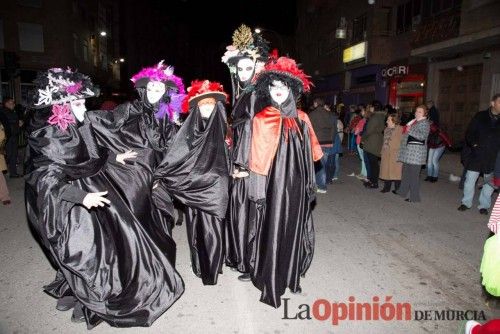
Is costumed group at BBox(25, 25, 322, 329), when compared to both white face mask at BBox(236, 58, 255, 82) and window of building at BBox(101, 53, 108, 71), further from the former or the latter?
window of building at BBox(101, 53, 108, 71)

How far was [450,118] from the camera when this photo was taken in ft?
53.8

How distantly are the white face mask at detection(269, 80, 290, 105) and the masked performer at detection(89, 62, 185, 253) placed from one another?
1235mm

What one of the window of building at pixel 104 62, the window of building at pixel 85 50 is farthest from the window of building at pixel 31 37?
the window of building at pixel 104 62

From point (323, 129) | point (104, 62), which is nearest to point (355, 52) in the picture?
point (323, 129)

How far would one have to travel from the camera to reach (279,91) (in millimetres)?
3570

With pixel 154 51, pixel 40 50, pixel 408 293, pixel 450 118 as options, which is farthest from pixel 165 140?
pixel 154 51

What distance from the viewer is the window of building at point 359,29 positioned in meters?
23.2

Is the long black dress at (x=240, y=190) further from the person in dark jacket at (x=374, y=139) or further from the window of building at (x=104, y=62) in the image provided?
the window of building at (x=104, y=62)

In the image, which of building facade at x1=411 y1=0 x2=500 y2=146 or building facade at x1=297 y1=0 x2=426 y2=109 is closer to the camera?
building facade at x1=411 y1=0 x2=500 y2=146

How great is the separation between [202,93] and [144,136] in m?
0.76

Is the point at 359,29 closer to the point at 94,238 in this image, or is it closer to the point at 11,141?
the point at 11,141

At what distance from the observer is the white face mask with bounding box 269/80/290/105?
3564mm

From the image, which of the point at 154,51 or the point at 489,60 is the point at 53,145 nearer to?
the point at 489,60

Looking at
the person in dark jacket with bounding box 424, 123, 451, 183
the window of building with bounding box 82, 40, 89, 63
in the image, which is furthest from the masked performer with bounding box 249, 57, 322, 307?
the window of building with bounding box 82, 40, 89, 63
